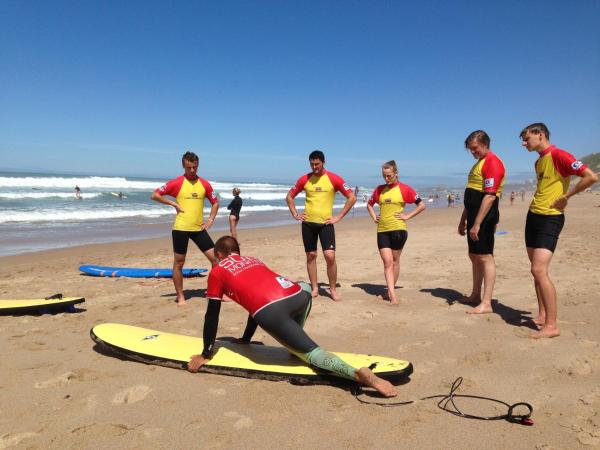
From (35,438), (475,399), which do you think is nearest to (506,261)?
(475,399)

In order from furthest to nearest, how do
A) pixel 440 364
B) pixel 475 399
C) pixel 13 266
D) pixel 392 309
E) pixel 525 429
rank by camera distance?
pixel 13 266 < pixel 392 309 < pixel 440 364 < pixel 475 399 < pixel 525 429

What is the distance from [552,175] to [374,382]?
8.95 feet

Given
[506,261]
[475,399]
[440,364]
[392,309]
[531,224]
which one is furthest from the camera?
[506,261]

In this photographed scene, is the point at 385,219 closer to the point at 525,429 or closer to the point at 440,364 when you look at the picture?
the point at 440,364

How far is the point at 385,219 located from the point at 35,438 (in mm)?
4406

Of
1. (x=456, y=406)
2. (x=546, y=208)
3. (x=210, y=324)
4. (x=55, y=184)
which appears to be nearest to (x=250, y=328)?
(x=210, y=324)

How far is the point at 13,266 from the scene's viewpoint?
948 cm

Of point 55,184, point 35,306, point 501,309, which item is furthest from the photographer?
point 55,184

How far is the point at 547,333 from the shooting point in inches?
159

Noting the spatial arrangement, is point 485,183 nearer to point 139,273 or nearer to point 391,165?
point 391,165

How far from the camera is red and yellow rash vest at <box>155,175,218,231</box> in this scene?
5.61 m

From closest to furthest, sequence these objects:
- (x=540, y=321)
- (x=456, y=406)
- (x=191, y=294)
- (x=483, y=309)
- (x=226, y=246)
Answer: (x=456, y=406) < (x=226, y=246) < (x=540, y=321) < (x=483, y=309) < (x=191, y=294)

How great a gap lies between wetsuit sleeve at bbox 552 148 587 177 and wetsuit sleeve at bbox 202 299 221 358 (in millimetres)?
3404

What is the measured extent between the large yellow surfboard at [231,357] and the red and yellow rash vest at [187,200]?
170cm
